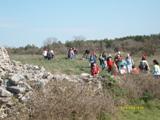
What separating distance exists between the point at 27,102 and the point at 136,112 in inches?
221

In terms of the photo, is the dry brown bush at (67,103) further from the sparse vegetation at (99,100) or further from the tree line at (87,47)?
the tree line at (87,47)

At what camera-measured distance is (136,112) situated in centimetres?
1700

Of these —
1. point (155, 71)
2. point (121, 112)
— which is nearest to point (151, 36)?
point (155, 71)

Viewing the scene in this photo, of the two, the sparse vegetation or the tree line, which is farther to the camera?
the tree line

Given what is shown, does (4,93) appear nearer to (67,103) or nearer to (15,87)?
(15,87)
